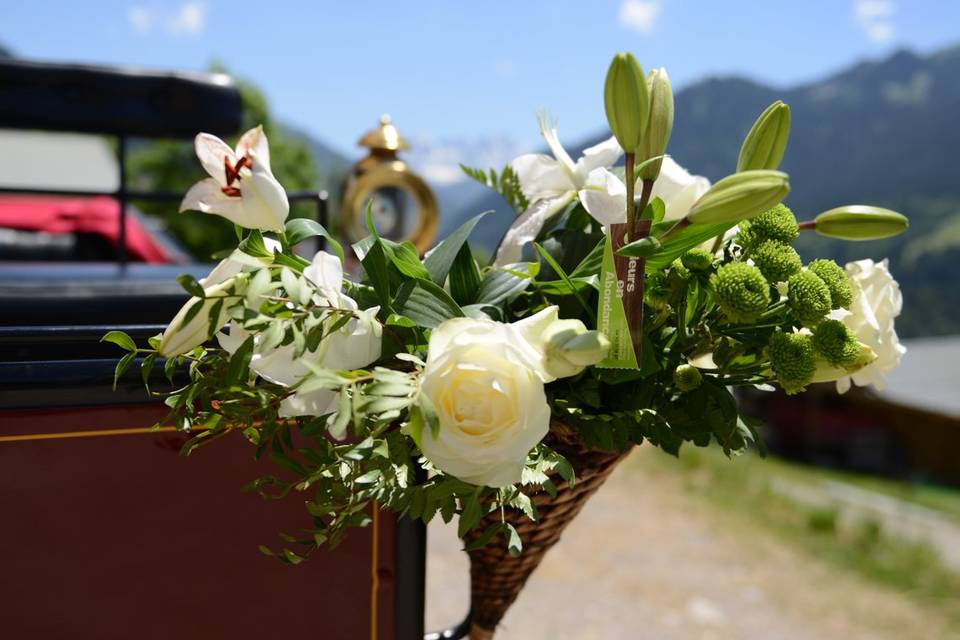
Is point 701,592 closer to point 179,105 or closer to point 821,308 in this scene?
point 179,105

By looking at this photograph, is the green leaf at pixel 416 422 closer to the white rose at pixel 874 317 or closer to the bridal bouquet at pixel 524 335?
the bridal bouquet at pixel 524 335

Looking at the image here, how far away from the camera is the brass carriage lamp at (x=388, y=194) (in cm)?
243

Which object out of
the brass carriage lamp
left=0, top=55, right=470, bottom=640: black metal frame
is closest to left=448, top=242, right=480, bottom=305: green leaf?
left=0, top=55, right=470, bottom=640: black metal frame

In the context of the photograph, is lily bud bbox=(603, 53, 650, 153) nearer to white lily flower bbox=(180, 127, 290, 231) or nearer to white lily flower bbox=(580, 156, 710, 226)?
white lily flower bbox=(580, 156, 710, 226)

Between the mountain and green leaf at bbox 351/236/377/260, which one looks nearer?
green leaf at bbox 351/236/377/260

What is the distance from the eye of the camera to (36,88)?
2240 millimetres

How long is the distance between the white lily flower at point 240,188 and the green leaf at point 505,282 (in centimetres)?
24

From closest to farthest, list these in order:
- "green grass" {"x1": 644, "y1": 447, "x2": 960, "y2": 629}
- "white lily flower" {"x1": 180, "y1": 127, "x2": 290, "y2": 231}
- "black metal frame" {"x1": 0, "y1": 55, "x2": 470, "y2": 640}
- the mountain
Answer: "white lily flower" {"x1": 180, "y1": 127, "x2": 290, "y2": 231} < "black metal frame" {"x1": 0, "y1": 55, "x2": 470, "y2": 640} < "green grass" {"x1": 644, "y1": 447, "x2": 960, "y2": 629} < the mountain

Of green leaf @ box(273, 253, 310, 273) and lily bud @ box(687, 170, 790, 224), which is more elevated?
lily bud @ box(687, 170, 790, 224)

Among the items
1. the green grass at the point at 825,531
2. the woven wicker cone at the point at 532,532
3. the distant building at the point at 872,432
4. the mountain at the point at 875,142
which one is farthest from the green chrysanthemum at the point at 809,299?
the mountain at the point at 875,142

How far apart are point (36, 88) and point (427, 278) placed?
6.17 feet

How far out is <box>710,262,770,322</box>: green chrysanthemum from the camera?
28.8 inches

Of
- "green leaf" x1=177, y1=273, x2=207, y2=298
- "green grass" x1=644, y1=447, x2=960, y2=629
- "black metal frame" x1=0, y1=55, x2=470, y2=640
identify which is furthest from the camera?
"green grass" x1=644, y1=447, x2=960, y2=629

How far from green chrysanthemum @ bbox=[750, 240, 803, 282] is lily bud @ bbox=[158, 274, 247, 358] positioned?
1.59 ft
